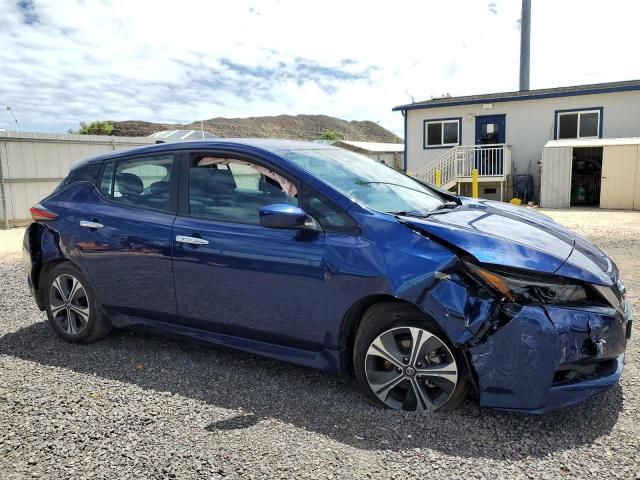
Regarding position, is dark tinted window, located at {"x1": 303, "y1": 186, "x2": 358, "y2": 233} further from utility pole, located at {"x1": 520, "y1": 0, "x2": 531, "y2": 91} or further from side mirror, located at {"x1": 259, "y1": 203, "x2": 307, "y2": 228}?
utility pole, located at {"x1": 520, "y1": 0, "x2": 531, "y2": 91}

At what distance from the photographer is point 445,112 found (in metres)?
20.2

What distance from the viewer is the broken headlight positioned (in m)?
2.67

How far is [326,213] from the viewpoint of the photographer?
10.4 ft

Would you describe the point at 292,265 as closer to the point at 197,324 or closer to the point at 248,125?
the point at 197,324

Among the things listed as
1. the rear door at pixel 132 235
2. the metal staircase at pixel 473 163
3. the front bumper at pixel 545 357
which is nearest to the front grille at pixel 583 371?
the front bumper at pixel 545 357

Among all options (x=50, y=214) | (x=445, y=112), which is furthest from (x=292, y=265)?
(x=445, y=112)

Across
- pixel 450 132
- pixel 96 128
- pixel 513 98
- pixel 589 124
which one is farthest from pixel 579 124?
pixel 96 128

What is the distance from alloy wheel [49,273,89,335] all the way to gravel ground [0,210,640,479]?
40cm

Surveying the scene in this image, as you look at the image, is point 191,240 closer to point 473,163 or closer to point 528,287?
A: point 528,287

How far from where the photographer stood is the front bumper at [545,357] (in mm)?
2615

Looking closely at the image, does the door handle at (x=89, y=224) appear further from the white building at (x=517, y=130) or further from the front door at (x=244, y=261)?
the white building at (x=517, y=130)

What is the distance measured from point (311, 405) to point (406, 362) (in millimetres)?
664

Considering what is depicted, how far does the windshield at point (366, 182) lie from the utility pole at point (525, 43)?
25831 millimetres

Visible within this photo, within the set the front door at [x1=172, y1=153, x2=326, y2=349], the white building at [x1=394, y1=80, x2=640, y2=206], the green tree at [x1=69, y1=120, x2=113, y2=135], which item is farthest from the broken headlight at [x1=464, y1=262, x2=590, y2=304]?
the green tree at [x1=69, y1=120, x2=113, y2=135]
